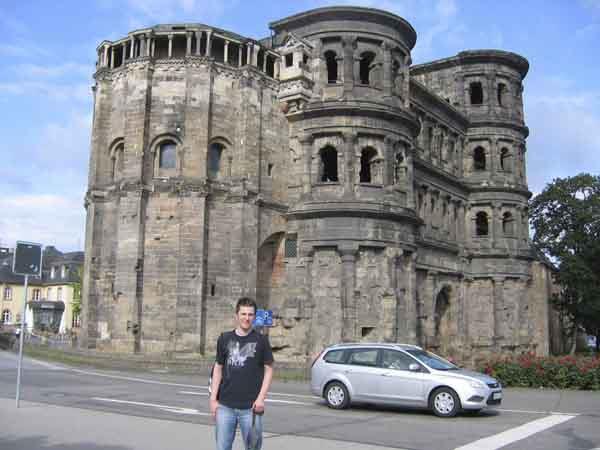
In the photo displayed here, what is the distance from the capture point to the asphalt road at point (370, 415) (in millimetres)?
10977

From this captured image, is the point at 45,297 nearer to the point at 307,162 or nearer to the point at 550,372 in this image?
the point at 307,162

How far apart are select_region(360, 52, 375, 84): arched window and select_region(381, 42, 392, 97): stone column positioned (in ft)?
1.98

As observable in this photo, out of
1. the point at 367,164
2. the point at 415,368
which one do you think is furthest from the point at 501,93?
the point at 415,368

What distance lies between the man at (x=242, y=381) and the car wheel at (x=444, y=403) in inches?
305

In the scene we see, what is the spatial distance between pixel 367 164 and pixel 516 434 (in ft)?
70.0

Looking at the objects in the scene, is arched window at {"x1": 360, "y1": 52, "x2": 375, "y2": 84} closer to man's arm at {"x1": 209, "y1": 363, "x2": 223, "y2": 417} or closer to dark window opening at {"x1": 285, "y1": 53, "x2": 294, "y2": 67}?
dark window opening at {"x1": 285, "y1": 53, "x2": 294, "y2": 67}

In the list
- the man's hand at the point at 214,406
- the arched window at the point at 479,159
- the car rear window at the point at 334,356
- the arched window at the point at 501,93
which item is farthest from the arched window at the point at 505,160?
the man's hand at the point at 214,406

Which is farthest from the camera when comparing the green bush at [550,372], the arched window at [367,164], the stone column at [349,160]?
the arched window at [367,164]

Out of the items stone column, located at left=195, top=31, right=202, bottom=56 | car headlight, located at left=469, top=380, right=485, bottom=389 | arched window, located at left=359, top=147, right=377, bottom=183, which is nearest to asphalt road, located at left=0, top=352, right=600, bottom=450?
car headlight, located at left=469, top=380, right=485, bottom=389

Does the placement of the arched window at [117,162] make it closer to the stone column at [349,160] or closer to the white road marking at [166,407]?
the stone column at [349,160]

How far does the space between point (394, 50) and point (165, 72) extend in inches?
420

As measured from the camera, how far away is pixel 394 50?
1241 inches

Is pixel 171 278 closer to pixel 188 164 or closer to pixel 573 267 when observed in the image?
pixel 188 164

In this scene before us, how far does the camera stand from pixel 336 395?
14977 mm
